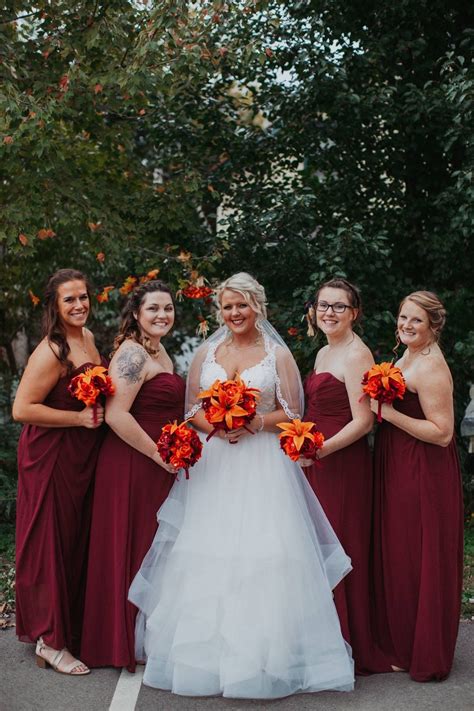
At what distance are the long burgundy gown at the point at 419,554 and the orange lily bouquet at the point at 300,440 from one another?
0.69 meters

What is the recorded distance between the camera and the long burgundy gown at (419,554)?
15.9 ft

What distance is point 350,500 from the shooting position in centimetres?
508

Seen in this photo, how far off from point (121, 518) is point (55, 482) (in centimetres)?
47

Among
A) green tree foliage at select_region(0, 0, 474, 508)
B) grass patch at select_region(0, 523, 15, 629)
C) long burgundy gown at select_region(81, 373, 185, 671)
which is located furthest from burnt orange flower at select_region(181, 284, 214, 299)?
grass patch at select_region(0, 523, 15, 629)

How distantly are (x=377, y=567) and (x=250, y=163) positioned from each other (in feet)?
18.0

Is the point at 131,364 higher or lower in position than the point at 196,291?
lower

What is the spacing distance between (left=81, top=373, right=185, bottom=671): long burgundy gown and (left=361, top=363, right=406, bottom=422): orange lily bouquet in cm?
124

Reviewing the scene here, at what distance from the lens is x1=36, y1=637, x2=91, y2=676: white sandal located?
4.97m

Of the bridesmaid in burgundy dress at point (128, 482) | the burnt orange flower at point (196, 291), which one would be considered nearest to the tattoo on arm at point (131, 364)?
the bridesmaid in burgundy dress at point (128, 482)

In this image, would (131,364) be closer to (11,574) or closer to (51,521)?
(51,521)

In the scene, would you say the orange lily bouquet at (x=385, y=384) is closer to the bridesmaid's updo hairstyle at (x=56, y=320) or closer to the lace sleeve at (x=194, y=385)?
the lace sleeve at (x=194, y=385)

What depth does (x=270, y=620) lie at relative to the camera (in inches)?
184

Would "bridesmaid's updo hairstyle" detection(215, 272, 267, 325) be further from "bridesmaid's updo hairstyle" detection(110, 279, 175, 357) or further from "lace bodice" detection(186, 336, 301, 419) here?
"bridesmaid's updo hairstyle" detection(110, 279, 175, 357)

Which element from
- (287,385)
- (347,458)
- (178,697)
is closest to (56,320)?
(287,385)
